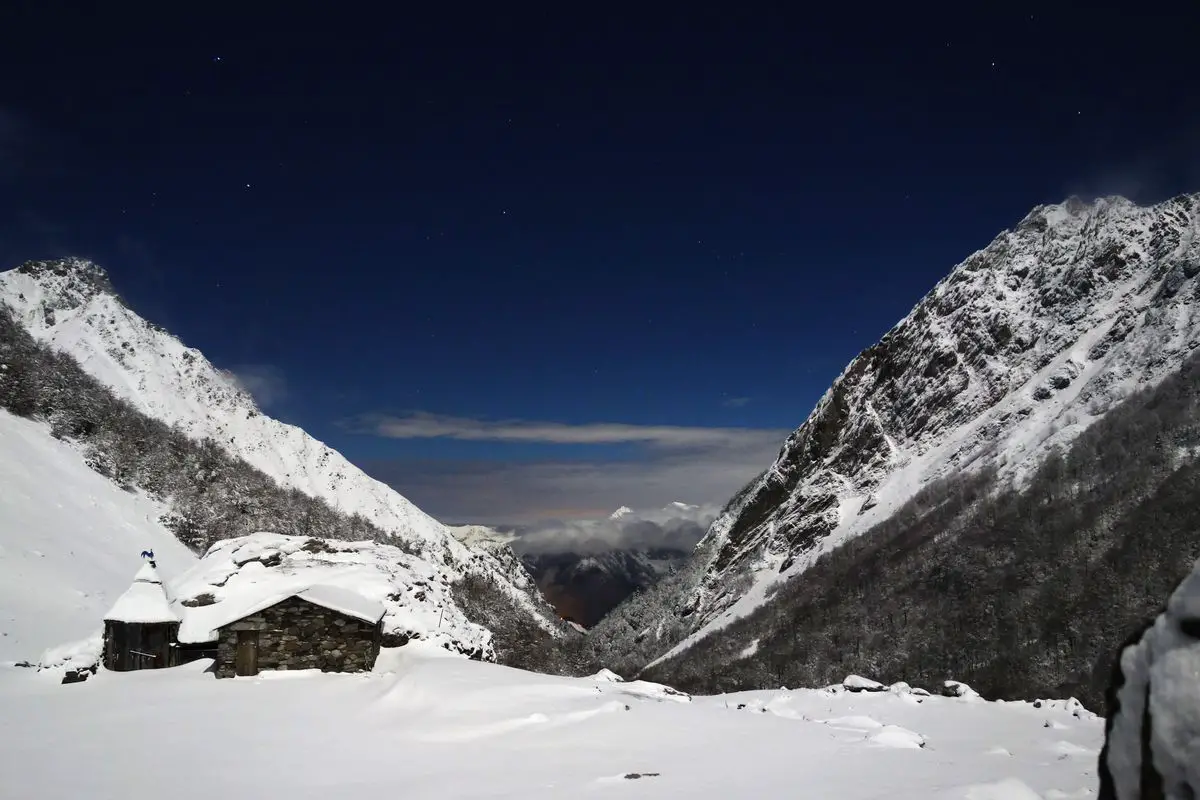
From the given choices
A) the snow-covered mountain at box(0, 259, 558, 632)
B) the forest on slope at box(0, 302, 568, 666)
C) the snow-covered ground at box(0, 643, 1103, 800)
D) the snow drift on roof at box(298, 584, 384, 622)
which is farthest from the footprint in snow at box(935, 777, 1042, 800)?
the snow-covered mountain at box(0, 259, 558, 632)

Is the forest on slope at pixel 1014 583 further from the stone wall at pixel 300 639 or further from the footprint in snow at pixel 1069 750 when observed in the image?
the stone wall at pixel 300 639

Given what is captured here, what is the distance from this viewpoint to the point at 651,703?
1681cm

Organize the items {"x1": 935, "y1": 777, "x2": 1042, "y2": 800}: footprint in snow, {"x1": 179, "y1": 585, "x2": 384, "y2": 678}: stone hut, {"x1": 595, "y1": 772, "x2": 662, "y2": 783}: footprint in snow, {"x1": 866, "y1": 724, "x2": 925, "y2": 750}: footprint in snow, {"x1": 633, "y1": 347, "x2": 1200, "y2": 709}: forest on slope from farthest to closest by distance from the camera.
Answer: {"x1": 633, "y1": 347, "x2": 1200, "y2": 709}: forest on slope < {"x1": 179, "y1": 585, "x2": 384, "y2": 678}: stone hut < {"x1": 866, "y1": 724, "x2": 925, "y2": 750}: footprint in snow < {"x1": 595, "y1": 772, "x2": 662, "y2": 783}: footprint in snow < {"x1": 935, "y1": 777, "x2": 1042, "y2": 800}: footprint in snow

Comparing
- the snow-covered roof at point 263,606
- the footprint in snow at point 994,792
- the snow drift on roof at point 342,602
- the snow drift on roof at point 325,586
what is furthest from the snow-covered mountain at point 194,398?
the footprint in snow at point 994,792

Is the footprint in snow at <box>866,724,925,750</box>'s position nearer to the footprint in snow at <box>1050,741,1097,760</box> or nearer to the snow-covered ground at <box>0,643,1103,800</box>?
the snow-covered ground at <box>0,643,1103,800</box>

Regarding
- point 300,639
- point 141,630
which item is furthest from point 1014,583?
point 141,630

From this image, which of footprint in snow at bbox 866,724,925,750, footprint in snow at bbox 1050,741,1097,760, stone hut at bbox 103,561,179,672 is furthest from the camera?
stone hut at bbox 103,561,179,672

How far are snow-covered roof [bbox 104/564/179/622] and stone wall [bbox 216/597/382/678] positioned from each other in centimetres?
574

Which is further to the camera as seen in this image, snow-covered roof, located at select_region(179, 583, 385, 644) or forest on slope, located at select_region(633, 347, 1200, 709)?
forest on slope, located at select_region(633, 347, 1200, 709)

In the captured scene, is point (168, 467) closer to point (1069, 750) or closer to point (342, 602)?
point (342, 602)

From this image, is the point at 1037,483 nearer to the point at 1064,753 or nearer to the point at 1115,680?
the point at 1064,753

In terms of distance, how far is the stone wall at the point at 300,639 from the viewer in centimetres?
2100

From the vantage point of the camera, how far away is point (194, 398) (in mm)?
165125

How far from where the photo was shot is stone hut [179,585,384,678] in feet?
68.8
